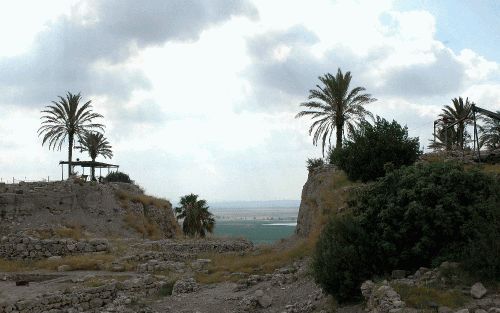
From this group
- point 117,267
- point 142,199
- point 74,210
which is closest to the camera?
point 117,267

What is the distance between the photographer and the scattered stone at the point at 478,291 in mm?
9953

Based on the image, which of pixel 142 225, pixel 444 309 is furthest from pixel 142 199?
pixel 444 309

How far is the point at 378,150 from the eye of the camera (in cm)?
2169

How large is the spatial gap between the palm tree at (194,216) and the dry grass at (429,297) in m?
34.7

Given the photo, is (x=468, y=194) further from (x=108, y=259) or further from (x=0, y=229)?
(x=0, y=229)

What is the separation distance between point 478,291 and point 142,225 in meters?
31.3

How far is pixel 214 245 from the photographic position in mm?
29516

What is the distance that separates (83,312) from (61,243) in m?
11.2

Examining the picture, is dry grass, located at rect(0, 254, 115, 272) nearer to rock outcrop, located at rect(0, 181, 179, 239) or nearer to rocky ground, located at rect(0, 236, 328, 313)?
rocky ground, located at rect(0, 236, 328, 313)

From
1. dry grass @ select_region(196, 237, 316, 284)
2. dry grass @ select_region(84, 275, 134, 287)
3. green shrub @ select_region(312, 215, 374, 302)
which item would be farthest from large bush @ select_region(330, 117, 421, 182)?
dry grass @ select_region(84, 275, 134, 287)

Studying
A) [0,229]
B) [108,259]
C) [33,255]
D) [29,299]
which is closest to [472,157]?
[108,259]

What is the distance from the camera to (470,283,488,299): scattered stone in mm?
9953

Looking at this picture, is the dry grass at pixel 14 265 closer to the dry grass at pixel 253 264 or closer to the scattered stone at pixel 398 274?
the dry grass at pixel 253 264

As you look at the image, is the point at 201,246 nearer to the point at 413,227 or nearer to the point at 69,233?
the point at 69,233
